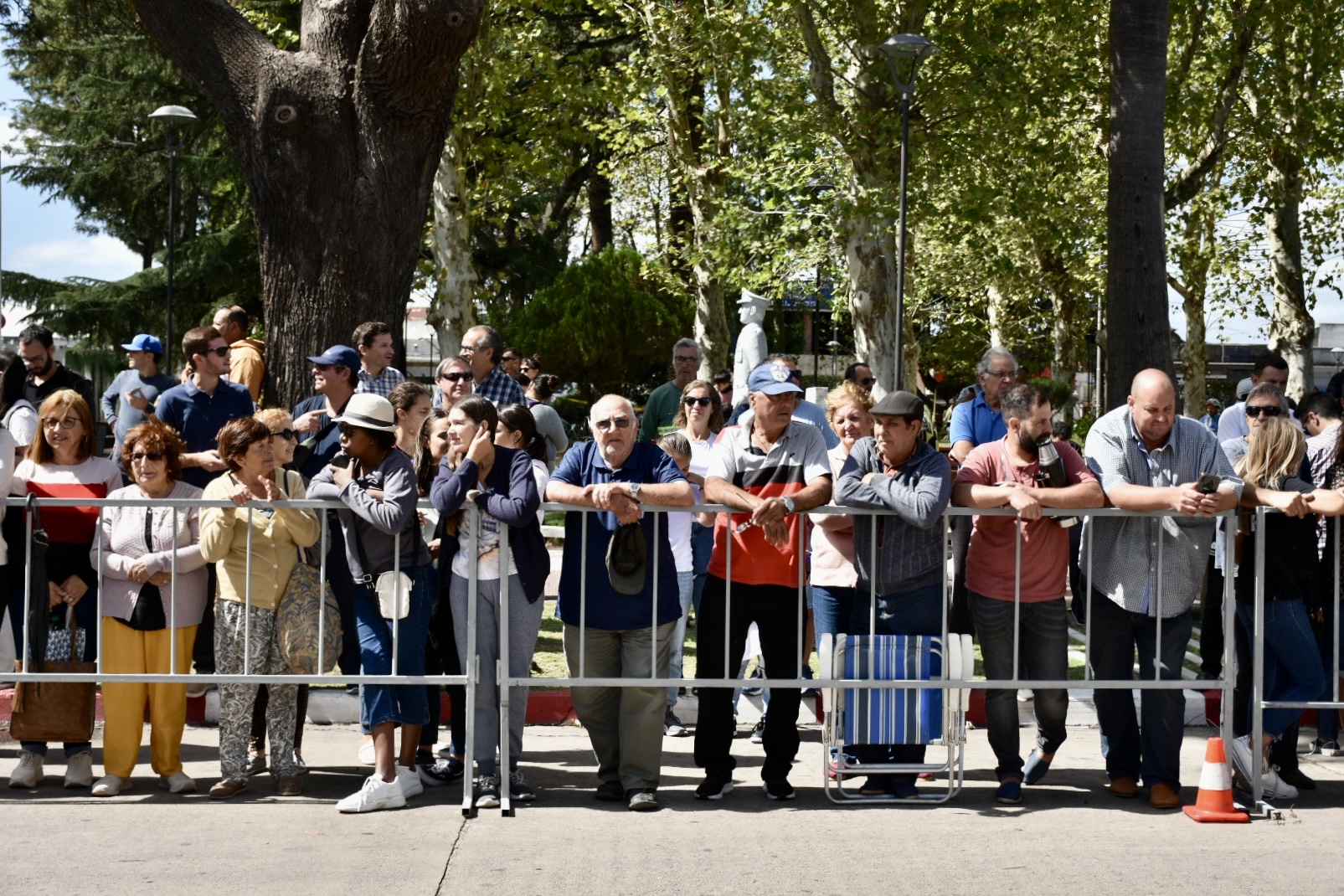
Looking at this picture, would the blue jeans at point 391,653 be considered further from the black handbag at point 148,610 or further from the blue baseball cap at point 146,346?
the blue baseball cap at point 146,346

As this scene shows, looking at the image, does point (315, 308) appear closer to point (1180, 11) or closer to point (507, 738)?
point (507, 738)

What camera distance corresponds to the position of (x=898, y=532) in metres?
6.99

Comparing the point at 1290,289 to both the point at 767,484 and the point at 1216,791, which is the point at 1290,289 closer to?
the point at 1216,791

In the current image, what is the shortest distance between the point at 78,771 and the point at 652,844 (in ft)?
9.19

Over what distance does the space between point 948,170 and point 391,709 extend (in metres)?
18.2

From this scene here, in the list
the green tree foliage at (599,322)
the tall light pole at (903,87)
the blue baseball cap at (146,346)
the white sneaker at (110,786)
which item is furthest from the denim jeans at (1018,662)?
the green tree foliage at (599,322)

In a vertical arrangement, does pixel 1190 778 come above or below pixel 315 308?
below

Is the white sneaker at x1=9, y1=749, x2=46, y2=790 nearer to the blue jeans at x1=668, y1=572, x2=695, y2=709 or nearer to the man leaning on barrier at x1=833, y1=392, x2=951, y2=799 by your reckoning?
the blue jeans at x1=668, y1=572, x2=695, y2=709

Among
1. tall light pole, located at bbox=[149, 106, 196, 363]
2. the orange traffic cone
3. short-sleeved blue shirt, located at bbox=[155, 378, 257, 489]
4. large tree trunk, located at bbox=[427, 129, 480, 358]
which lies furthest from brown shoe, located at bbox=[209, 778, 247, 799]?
tall light pole, located at bbox=[149, 106, 196, 363]

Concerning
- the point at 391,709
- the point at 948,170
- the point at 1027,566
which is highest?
the point at 948,170

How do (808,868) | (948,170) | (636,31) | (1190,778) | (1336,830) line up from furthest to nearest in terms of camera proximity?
(636,31) < (948,170) < (1190,778) < (1336,830) < (808,868)


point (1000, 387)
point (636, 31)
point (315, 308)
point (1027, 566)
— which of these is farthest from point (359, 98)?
point (636, 31)

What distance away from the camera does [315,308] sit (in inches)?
410

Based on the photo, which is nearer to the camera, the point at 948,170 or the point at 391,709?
the point at 391,709
